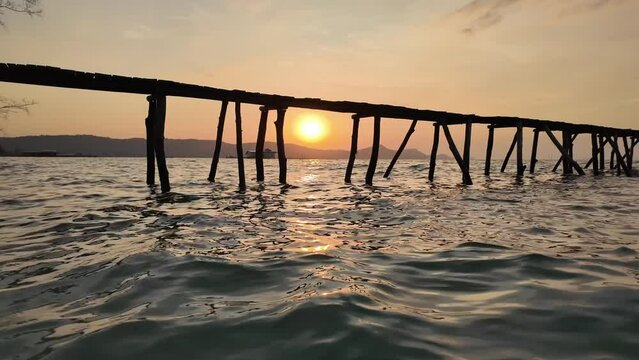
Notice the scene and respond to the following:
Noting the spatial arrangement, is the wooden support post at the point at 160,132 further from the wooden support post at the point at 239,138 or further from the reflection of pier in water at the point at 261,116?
the wooden support post at the point at 239,138

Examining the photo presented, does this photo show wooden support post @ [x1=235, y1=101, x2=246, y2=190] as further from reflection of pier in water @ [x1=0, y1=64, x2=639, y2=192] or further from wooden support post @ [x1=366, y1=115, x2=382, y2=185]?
wooden support post @ [x1=366, y1=115, x2=382, y2=185]

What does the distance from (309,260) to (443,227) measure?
301cm

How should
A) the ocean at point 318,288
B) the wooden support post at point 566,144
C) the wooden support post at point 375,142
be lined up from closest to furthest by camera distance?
1. the ocean at point 318,288
2. the wooden support post at point 375,142
3. the wooden support post at point 566,144

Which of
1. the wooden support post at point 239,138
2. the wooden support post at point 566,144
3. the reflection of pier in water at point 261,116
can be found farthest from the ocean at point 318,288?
the wooden support post at point 566,144

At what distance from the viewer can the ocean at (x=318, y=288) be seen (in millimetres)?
2490

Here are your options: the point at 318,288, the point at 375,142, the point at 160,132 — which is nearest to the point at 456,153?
the point at 375,142

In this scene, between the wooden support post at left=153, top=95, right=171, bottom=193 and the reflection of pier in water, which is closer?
the reflection of pier in water

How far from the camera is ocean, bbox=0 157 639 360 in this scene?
2490mm

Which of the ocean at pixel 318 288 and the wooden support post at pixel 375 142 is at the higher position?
the wooden support post at pixel 375 142

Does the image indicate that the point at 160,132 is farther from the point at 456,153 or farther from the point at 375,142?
the point at 456,153

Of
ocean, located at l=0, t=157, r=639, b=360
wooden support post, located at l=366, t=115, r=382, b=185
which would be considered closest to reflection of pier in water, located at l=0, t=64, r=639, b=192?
wooden support post, located at l=366, t=115, r=382, b=185

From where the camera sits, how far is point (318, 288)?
3508 mm

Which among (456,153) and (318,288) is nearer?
(318,288)

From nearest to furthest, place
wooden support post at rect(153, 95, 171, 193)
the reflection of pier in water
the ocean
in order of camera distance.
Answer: the ocean < the reflection of pier in water < wooden support post at rect(153, 95, 171, 193)
